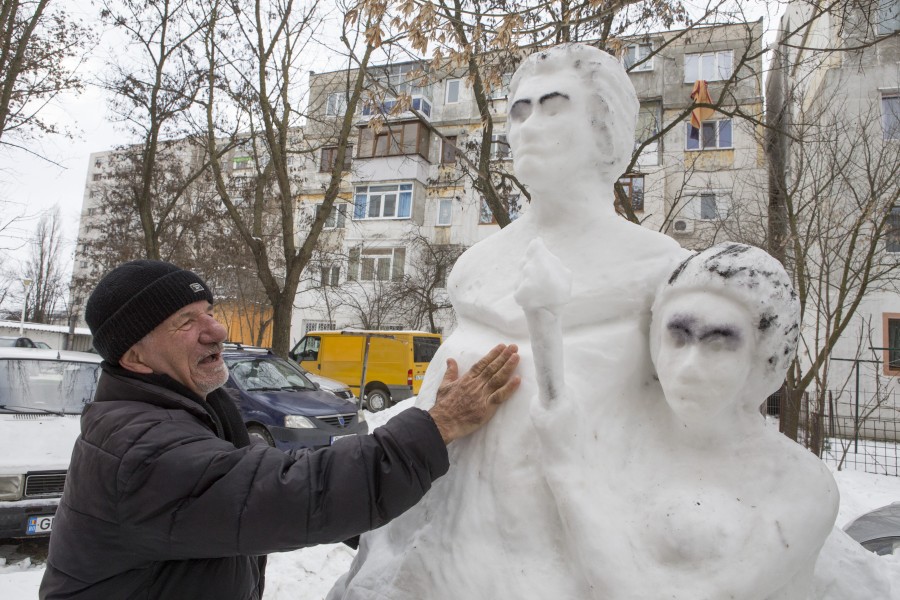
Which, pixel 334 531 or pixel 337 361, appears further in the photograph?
pixel 337 361

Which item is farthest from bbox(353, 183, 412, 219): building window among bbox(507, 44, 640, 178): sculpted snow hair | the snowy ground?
A: bbox(507, 44, 640, 178): sculpted snow hair

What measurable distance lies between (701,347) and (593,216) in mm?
577

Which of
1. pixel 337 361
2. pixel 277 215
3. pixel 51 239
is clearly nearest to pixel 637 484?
pixel 337 361

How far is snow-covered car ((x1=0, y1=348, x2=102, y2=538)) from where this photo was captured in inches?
189

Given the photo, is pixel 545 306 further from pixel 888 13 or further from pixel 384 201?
pixel 384 201

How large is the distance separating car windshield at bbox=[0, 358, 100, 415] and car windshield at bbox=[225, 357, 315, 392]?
2.48 meters

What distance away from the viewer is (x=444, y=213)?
22.0m

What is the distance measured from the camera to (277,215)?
20.7 metres

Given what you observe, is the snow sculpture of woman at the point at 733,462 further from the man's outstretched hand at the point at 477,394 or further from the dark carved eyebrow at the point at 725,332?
the man's outstretched hand at the point at 477,394

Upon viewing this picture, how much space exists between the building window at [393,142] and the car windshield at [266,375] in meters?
12.7

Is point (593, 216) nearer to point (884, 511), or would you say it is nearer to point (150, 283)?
point (150, 283)

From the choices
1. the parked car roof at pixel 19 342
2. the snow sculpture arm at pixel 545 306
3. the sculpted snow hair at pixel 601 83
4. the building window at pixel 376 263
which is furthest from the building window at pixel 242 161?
the snow sculpture arm at pixel 545 306

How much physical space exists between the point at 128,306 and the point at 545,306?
1226mm

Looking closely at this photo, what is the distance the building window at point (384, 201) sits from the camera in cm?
2173
